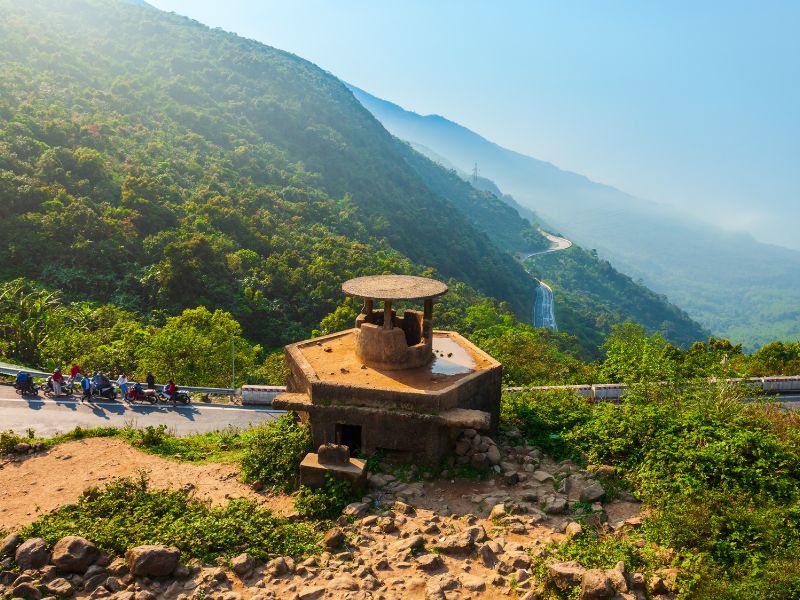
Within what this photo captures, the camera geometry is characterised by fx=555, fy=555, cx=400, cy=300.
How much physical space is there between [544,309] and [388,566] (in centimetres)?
7985

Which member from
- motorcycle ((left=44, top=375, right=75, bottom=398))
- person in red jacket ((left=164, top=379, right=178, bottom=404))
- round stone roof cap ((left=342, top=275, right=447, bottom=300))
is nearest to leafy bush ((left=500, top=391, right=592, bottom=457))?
round stone roof cap ((left=342, top=275, right=447, bottom=300))

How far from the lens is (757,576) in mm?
7156

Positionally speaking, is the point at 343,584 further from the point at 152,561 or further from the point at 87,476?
the point at 87,476

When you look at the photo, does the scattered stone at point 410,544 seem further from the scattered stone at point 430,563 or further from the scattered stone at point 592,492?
the scattered stone at point 592,492

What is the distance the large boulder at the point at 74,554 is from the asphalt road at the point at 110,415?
6.74 m

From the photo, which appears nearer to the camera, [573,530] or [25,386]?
[573,530]

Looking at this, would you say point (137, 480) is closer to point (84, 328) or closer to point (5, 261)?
point (84, 328)

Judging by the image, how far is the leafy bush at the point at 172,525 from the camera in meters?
8.64

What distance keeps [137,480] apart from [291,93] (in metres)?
111

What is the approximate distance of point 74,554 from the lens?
813cm

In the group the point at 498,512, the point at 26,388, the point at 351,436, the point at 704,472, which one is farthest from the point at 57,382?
the point at 704,472

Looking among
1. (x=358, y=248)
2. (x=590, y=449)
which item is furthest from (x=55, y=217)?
(x=590, y=449)

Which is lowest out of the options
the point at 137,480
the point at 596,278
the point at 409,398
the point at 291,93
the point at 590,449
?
the point at 596,278

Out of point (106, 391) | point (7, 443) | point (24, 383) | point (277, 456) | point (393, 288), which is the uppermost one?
point (393, 288)
